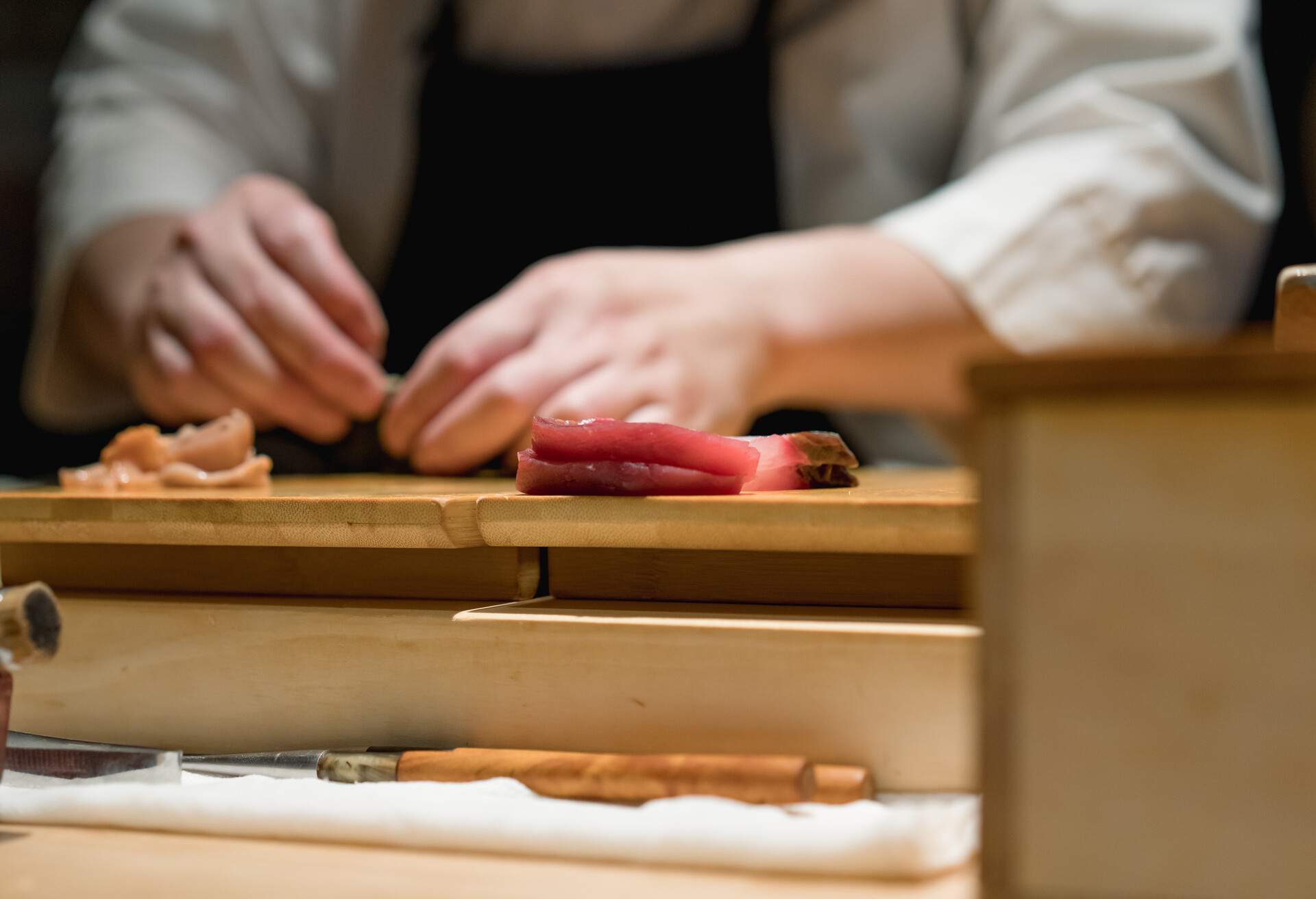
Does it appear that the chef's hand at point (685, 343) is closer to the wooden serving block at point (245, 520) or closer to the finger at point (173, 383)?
the finger at point (173, 383)

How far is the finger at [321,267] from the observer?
4.25 feet

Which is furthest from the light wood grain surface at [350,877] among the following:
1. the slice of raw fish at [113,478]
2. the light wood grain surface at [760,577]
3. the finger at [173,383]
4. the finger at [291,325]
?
the finger at [173,383]

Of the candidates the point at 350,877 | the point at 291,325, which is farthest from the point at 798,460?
the point at 291,325

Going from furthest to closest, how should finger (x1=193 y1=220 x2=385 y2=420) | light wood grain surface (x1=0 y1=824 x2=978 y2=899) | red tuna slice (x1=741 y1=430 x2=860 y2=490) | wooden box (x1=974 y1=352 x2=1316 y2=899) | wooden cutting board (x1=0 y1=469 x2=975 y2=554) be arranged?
finger (x1=193 y1=220 x2=385 y2=420) < red tuna slice (x1=741 y1=430 x2=860 y2=490) < wooden cutting board (x1=0 y1=469 x2=975 y2=554) < light wood grain surface (x1=0 y1=824 x2=978 y2=899) < wooden box (x1=974 y1=352 x2=1316 y2=899)

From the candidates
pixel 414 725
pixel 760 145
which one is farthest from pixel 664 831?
pixel 760 145

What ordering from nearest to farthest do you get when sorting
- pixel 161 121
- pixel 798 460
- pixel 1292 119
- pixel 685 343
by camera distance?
pixel 798 460 < pixel 685 343 < pixel 161 121 < pixel 1292 119

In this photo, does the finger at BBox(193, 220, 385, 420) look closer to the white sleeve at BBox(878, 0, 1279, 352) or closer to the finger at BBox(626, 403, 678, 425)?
the finger at BBox(626, 403, 678, 425)

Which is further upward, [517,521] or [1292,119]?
[1292,119]

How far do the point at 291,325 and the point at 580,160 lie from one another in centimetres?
45

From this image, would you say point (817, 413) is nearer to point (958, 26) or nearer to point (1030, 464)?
point (958, 26)

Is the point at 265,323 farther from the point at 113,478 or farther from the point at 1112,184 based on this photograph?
the point at 1112,184

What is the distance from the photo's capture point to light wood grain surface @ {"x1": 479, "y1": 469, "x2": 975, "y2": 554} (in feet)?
1.65

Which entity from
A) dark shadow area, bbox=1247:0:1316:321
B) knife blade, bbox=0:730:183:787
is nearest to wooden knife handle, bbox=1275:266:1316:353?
knife blade, bbox=0:730:183:787

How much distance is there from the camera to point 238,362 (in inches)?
52.2
